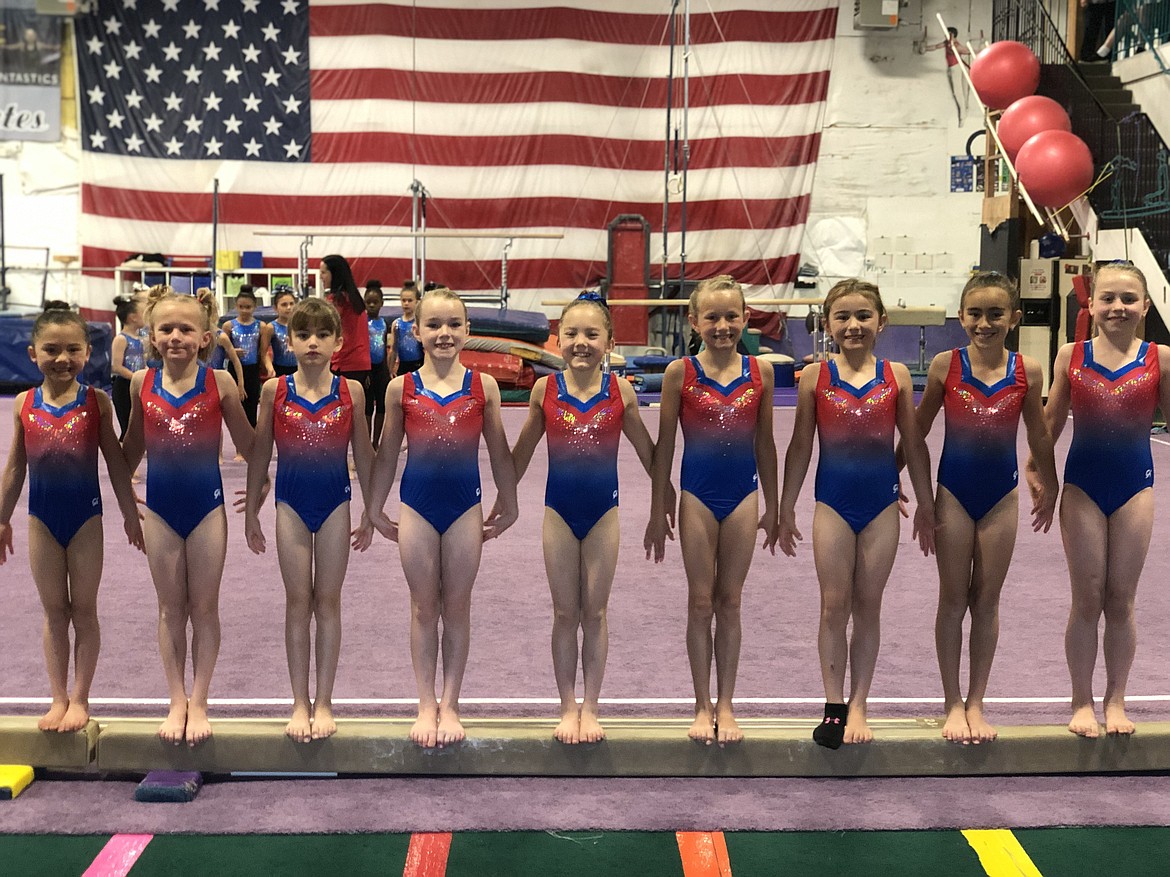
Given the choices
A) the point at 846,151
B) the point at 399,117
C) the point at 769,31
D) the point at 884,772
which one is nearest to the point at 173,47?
the point at 399,117

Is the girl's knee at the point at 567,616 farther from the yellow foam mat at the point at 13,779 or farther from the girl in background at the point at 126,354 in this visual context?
the girl in background at the point at 126,354

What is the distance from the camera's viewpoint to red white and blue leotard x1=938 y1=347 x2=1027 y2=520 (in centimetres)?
335

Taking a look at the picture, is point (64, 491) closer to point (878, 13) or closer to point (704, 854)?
point (704, 854)

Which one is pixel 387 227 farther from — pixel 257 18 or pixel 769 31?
pixel 769 31

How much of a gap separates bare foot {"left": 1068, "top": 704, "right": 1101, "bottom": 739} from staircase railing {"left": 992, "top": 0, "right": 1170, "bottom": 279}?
10264 mm

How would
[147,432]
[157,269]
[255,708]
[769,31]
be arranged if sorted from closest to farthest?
1. [147,432]
2. [255,708]
3. [157,269]
4. [769,31]

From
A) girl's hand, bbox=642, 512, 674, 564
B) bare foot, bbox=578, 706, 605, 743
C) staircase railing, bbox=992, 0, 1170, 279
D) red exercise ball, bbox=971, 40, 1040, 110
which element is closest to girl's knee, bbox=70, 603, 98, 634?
bare foot, bbox=578, 706, 605, 743

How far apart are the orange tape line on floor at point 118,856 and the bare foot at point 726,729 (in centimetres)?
145

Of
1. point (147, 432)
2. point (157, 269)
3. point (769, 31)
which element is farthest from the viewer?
point (769, 31)

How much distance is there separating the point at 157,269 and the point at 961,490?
14.3 metres

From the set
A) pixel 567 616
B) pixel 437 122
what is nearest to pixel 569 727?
pixel 567 616

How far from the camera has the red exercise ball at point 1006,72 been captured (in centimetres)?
1304

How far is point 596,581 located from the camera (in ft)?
10.8

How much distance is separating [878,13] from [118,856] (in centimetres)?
1636
